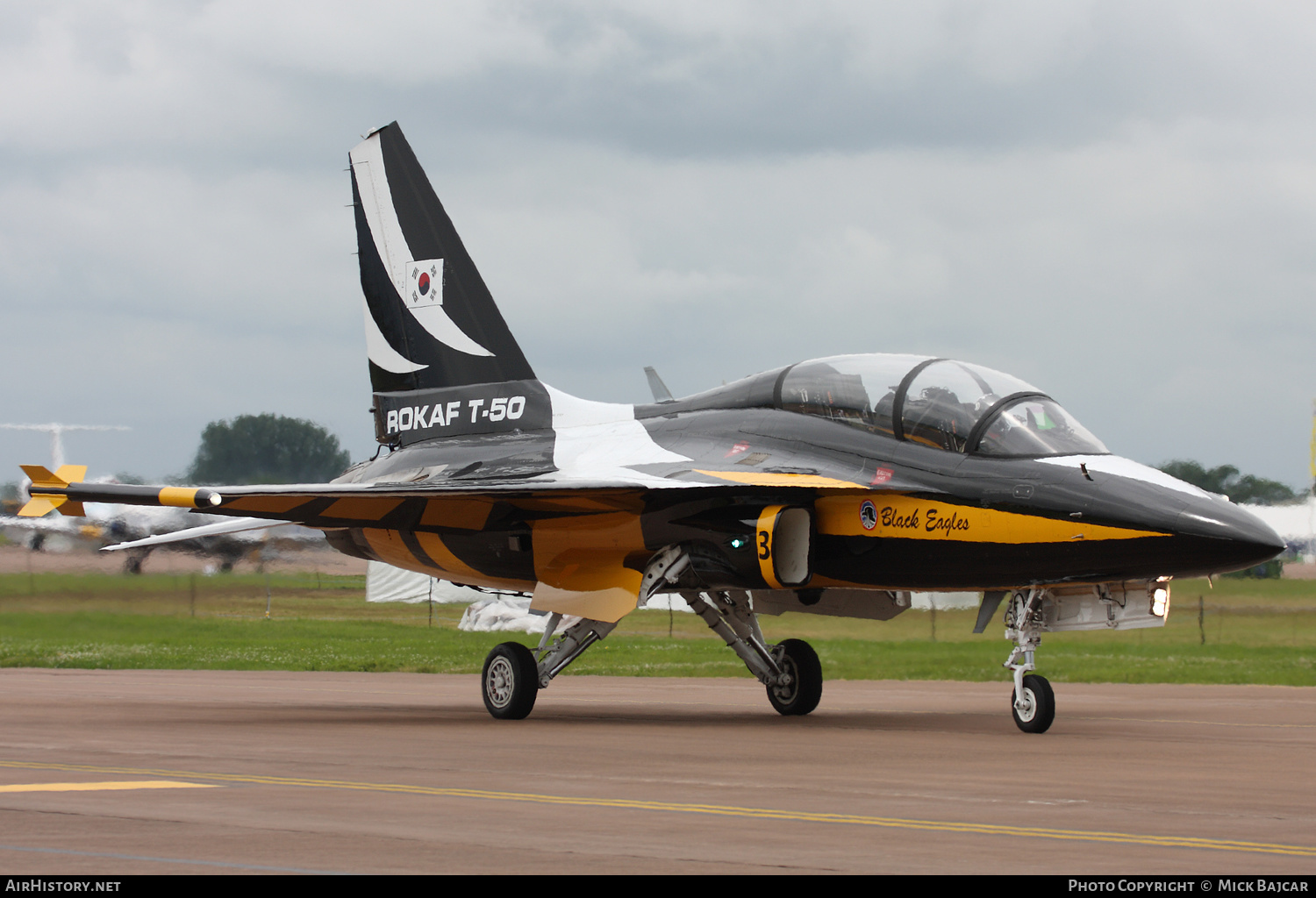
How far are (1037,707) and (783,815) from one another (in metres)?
5.60

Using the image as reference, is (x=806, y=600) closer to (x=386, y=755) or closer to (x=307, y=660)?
(x=386, y=755)

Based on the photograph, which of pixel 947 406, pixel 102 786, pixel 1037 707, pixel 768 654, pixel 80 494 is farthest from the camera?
pixel 768 654

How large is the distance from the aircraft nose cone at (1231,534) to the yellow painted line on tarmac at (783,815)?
15.7ft

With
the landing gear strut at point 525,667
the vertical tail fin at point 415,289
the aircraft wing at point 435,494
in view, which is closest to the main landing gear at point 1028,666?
the aircraft wing at point 435,494

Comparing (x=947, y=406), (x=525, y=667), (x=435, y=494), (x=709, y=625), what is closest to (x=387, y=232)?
(x=435, y=494)

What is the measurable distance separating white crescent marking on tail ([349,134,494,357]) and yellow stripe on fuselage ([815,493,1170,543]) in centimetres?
627

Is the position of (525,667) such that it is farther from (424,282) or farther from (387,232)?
(387,232)

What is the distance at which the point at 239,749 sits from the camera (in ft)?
38.1

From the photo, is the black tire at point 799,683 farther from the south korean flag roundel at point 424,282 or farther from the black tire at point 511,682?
the south korean flag roundel at point 424,282

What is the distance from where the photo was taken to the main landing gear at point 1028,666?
12.9 meters

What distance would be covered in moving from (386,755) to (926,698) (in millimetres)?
9221

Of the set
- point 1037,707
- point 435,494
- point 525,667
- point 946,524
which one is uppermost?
point 435,494

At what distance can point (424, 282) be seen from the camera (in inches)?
734

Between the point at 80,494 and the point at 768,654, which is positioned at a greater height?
the point at 80,494
